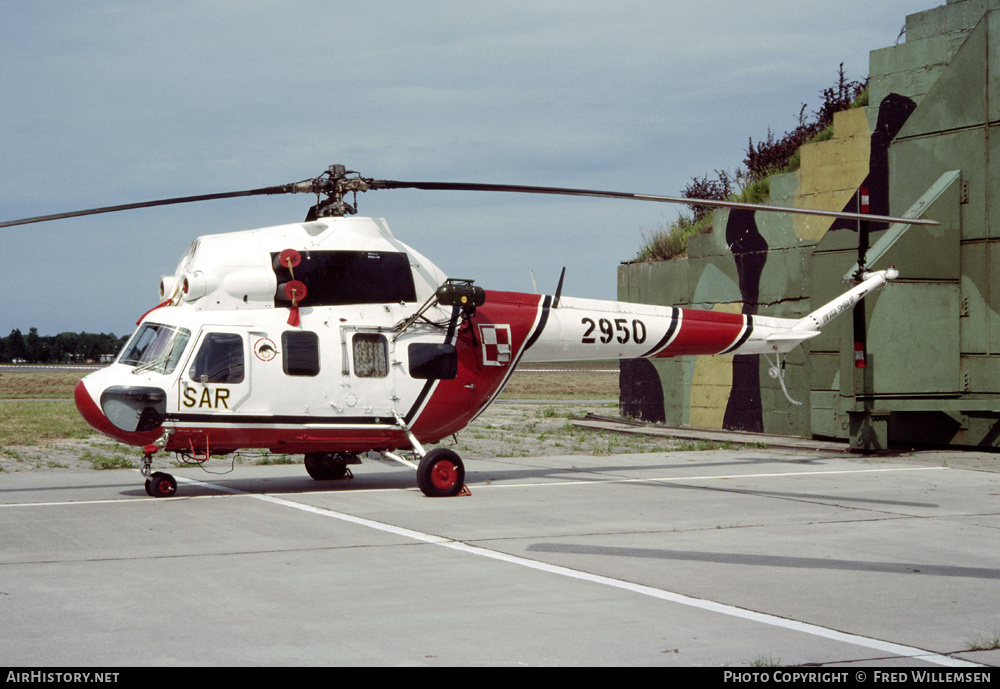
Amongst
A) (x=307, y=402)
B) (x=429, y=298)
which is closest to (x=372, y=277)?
(x=429, y=298)

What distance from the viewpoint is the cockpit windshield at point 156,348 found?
37.8 ft

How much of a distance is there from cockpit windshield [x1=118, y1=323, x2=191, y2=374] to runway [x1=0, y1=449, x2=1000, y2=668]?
1.56 m

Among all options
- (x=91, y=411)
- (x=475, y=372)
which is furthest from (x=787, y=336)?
(x=91, y=411)

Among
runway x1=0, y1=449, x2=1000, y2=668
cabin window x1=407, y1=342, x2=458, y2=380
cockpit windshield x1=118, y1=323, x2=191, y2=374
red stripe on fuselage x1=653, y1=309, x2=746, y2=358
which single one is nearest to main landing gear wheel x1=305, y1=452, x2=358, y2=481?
runway x1=0, y1=449, x2=1000, y2=668

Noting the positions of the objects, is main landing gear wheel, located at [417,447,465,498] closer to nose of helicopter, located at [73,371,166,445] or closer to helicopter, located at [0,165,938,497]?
helicopter, located at [0,165,938,497]

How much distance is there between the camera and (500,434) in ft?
73.7

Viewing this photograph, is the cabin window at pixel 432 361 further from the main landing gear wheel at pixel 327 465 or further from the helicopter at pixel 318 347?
the main landing gear wheel at pixel 327 465

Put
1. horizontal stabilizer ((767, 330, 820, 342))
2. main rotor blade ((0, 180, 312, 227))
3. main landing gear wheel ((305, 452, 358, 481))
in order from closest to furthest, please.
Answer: main rotor blade ((0, 180, 312, 227)) < main landing gear wheel ((305, 452, 358, 481)) < horizontal stabilizer ((767, 330, 820, 342))

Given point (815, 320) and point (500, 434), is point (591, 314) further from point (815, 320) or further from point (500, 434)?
point (500, 434)

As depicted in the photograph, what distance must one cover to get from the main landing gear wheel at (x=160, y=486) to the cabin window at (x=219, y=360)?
54.5 inches

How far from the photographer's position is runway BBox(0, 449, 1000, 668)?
518 centimetres

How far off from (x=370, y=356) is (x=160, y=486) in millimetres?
2884

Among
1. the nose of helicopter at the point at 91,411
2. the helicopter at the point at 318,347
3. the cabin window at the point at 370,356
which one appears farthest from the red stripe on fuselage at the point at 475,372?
the nose of helicopter at the point at 91,411

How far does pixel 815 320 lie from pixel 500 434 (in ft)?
29.5
